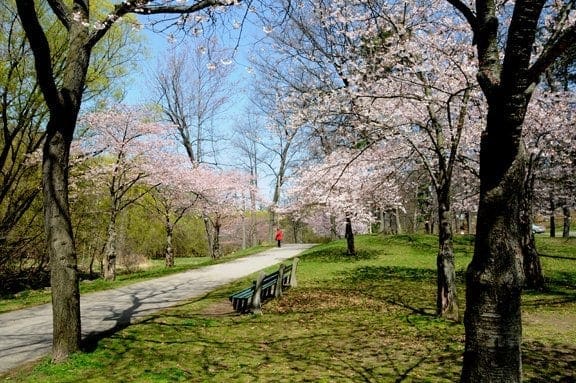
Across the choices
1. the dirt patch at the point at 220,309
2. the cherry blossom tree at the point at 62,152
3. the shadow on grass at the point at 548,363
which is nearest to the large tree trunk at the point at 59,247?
the cherry blossom tree at the point at 62,152

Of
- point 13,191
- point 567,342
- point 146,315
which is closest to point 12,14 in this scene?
point 13,191

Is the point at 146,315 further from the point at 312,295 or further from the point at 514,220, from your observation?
the point at 514,220

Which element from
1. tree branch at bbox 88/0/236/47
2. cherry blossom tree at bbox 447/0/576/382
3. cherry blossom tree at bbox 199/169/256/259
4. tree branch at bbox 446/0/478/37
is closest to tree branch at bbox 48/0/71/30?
tree branch at bbox 88/0/236/47

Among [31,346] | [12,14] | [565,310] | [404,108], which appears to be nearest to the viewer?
[31,346]

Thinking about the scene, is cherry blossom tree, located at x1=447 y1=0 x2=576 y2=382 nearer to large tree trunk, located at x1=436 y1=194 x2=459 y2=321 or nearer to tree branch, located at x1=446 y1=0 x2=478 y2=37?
tree branch, located at x1=446 y1=0 x2=478 y2=37

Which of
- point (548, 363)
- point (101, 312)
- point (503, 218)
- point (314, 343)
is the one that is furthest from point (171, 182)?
point (503, 218)

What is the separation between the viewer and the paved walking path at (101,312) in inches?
261

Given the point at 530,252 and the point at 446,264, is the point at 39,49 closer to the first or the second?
the point at 446,264

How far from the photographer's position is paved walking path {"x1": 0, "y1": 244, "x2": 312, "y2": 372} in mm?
6641

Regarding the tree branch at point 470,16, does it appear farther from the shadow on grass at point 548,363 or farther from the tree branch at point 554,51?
the shadow on grass at point 548,363

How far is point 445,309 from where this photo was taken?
27.9 ft

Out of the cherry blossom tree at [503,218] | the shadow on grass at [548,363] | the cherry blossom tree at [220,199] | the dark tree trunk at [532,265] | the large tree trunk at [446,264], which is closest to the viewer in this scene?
the cherry blossom tree at [503,218]

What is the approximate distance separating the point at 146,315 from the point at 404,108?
840 cm

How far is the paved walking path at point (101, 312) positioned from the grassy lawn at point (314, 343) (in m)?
0.62
